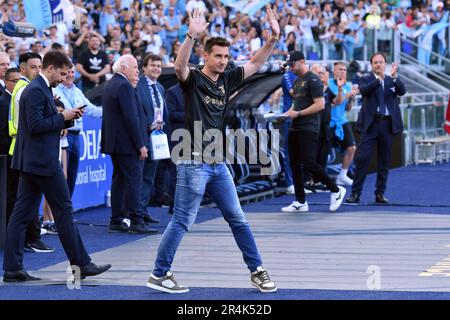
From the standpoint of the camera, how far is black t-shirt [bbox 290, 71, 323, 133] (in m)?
13.7

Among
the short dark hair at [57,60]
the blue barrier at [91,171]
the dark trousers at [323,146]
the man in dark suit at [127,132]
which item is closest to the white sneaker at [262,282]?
the short dark hair at [57,60]

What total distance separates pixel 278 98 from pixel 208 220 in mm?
6424

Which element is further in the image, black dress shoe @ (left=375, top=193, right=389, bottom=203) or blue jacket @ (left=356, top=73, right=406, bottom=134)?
black dress shoe @ (left=375, top=193, right=389, bottom=203)

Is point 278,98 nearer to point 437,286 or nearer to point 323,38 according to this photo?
point 323,38

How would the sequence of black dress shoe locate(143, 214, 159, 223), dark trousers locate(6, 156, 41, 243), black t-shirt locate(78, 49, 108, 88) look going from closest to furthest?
dark trousers locate(6, 156, 41, 243) < black dress shoe locate(143, 214, 159, 223) < black t-shirt locate(78, 49, 108, 88)

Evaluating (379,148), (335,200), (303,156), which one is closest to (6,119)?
(303,156)

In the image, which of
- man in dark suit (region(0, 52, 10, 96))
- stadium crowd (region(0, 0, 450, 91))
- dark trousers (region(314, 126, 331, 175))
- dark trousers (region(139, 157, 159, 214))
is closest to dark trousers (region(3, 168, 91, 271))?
man in dark suit (region(0, 52, 10, 96))

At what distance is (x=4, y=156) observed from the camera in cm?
1089

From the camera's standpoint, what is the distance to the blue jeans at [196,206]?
8.35 metres

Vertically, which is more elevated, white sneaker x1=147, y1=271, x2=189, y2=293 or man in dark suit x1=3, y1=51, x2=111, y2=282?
man in dark suit x1=3, y1=51, x2=111, y2=282

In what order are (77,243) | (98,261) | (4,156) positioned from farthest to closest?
1. (4,156)
2. (98,261)
3. (77,243)

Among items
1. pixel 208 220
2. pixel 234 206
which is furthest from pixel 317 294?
pixel 208 220

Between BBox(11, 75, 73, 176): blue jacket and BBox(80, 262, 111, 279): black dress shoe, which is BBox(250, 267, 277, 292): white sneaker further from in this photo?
BBox(11, 75, 73, 176): blue jacket

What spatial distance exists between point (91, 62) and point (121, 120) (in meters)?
7.34
